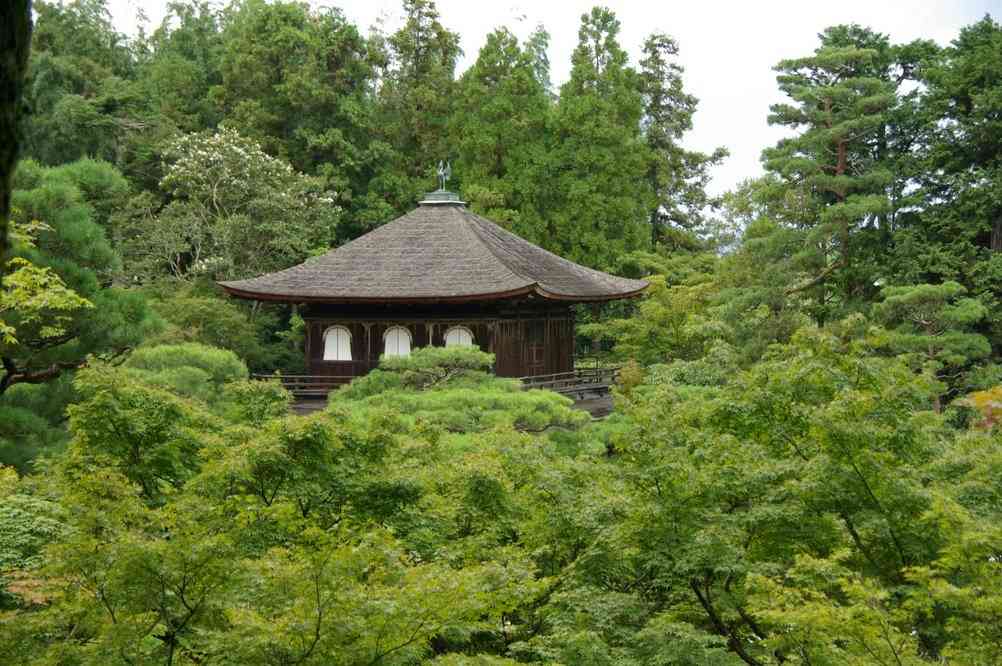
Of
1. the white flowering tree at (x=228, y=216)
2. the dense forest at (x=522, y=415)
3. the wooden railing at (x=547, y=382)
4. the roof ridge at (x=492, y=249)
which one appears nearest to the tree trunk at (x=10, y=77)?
the dense forest at (x=522, y=415)

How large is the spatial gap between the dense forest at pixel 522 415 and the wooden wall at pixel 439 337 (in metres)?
2.92

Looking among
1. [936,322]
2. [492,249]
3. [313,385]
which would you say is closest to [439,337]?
[492,249]

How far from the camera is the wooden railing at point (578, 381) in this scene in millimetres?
23734

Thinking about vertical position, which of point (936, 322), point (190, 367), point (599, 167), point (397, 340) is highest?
point (599, 167)

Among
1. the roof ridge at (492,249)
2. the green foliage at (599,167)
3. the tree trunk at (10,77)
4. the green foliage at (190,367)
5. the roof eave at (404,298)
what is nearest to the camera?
the tree trunk at (10,77)

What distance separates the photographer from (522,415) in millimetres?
Answer: 16469

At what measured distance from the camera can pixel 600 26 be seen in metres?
37.4

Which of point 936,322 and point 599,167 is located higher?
point 599,167

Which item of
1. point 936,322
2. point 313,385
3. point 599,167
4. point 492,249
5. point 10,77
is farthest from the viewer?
point 599,167

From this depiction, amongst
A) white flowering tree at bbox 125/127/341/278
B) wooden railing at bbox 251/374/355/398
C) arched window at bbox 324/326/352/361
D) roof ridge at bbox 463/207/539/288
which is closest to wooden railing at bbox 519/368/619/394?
roof ridge at bbox 463/207/539/288

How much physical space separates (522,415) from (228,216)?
17634mm

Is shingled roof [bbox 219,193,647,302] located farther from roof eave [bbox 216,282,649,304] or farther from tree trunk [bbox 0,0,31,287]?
tree trunk [bbox 0,0,31,287]

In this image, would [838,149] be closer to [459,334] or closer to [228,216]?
[459,334]

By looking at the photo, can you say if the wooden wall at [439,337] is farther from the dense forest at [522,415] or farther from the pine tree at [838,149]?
the pine tree at [838,149]
